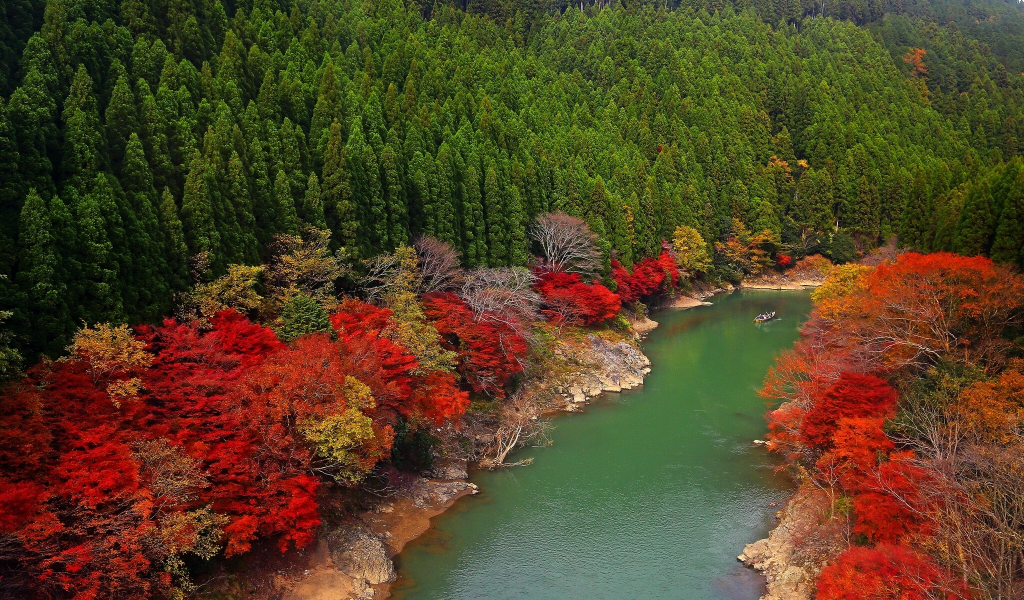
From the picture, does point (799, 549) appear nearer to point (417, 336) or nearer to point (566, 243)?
point (417, 336)

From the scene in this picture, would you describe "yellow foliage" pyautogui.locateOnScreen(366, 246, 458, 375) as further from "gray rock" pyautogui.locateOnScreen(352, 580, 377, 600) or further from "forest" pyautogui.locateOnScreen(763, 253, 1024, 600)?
"forest" pyautogui.locateOnScreen(763, 253, 1024, 600)

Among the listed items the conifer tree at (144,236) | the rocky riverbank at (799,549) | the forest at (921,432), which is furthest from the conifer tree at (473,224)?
the rocky riverbank at (799,549)

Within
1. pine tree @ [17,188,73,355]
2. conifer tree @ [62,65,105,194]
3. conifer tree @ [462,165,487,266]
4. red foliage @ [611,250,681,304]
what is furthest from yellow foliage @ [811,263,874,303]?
conifer tree @ [62,65,105,194]

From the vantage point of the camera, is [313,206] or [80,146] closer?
[80,146]

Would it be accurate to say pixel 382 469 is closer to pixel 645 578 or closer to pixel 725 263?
pixel 645 578

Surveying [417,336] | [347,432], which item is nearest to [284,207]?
[417,336]

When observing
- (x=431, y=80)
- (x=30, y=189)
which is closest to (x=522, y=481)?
(x=30, y=189)

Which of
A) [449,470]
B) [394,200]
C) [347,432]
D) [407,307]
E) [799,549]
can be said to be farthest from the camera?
[394,200]

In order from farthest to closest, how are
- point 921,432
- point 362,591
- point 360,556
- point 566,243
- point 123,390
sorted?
point 566,243 → point 360,556 → point 362,591 → point 921,432 → point 123,390
